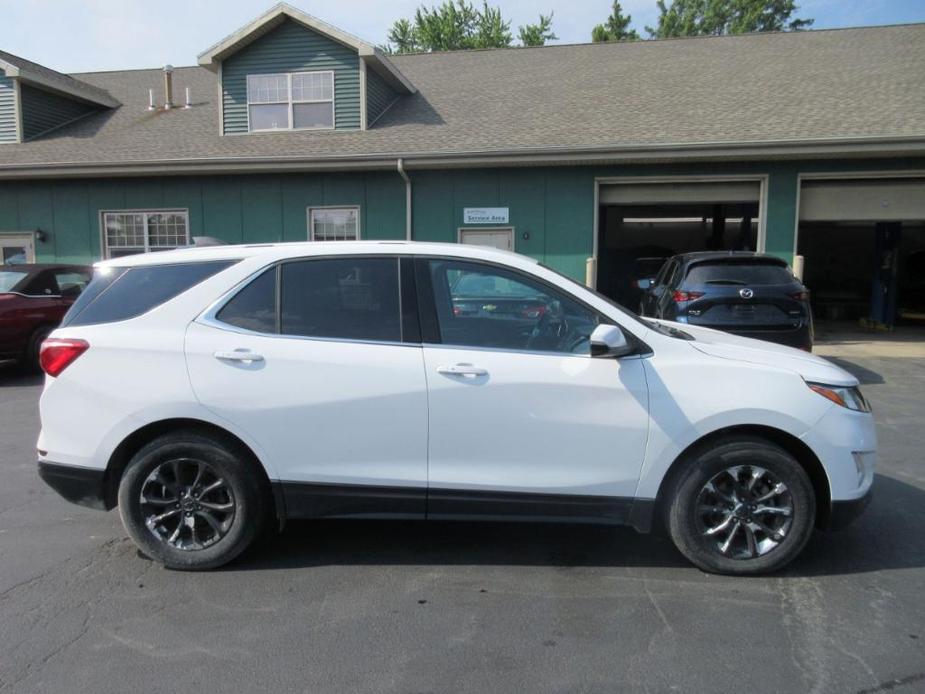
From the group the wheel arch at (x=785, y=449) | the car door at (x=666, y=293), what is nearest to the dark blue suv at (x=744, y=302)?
the car door at (x=666, y=293)

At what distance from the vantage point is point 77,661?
307cm

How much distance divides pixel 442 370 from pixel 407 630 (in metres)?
1.25

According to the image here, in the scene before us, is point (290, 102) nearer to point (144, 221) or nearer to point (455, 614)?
point (144, 221)

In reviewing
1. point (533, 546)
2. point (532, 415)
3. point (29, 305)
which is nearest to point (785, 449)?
point (532, 415)

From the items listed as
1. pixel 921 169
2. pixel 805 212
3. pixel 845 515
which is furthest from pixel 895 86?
pixel 845 515

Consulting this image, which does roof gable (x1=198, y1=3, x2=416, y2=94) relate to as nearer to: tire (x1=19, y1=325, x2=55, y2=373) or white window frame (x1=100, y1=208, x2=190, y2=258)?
white window frame (x1=100, y1=208, x2=190, y2=258)

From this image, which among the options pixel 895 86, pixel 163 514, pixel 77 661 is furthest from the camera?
pixel 895 86

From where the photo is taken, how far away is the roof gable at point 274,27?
14.9 metres

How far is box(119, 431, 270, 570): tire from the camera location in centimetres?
387

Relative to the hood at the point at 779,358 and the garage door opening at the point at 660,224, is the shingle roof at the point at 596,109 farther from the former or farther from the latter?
the hood at the point at 779,358

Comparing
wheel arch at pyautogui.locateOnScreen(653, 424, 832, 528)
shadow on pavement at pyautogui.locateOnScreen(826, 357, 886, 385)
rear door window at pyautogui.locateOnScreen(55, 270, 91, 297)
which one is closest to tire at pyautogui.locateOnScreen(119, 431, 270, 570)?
wheel arch at pyautogui.locateOnScreen(653, 424, 832, 528)

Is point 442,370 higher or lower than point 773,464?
higher

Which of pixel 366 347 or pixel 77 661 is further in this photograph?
pixel 366 347

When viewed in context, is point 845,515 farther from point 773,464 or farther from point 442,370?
point 442,370
